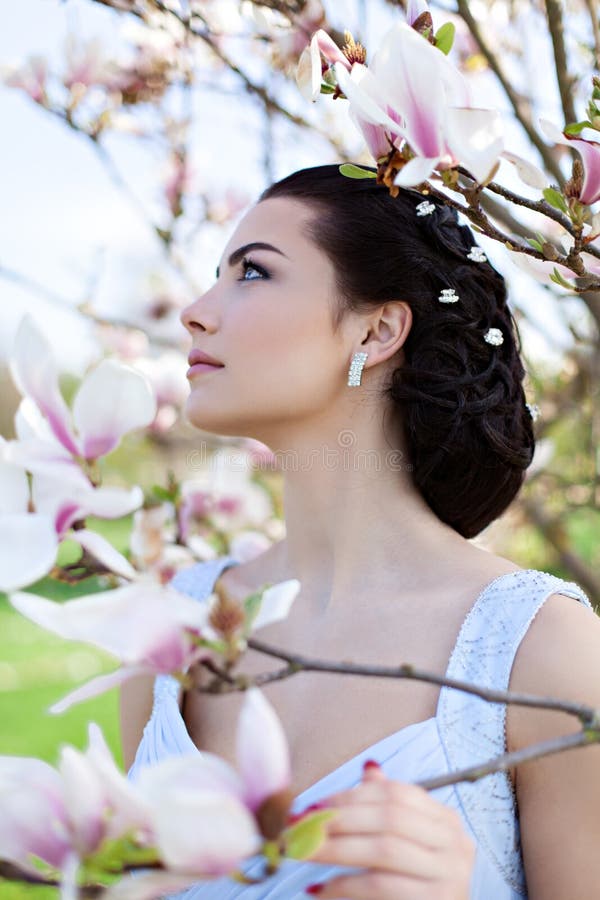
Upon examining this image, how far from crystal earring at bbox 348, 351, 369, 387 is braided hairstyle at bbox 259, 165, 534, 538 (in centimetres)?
7

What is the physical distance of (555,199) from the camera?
72 cm

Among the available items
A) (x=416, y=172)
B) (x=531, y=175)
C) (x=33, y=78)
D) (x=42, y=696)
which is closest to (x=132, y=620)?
(x=416, y=172)

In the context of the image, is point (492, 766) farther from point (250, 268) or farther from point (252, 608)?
point (250, 268)

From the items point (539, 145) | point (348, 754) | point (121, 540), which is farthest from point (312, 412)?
point (121, 540)

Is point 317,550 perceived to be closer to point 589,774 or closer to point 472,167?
point 589,774

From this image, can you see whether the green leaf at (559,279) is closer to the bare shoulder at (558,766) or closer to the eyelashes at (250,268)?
the bare shoulder at (558,766)

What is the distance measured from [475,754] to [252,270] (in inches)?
31.0

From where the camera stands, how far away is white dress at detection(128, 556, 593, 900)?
1.06 m

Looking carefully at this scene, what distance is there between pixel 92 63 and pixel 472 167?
164 centimetres

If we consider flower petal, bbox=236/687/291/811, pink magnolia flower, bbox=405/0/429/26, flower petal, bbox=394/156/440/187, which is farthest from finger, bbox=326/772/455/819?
pink magnolia flower, bbox=405/0/429/26

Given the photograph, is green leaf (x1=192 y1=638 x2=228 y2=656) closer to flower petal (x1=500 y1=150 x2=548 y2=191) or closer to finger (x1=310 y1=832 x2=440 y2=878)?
finger (x1=310 y1=832 x2=440 y2=878)

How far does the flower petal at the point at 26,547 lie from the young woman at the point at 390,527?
2.16ft

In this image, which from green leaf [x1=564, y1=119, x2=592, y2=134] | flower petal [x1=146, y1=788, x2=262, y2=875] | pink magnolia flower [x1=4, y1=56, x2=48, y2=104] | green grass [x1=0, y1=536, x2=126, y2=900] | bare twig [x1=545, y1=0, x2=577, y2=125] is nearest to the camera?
flower petal [x1=146, y1=788, x2=262, y2=875]

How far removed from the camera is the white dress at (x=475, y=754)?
106 cm
